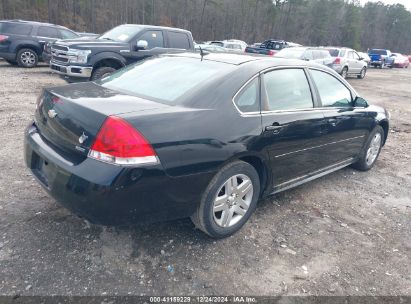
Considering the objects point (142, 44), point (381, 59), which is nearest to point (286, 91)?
point (142, 44)

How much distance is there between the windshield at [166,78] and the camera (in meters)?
3.02

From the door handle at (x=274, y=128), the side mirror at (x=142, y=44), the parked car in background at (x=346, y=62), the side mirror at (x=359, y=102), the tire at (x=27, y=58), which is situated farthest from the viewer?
the parked car in background at (x=346, y=62)

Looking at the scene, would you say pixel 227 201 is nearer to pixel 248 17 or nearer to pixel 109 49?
pixel 109 49

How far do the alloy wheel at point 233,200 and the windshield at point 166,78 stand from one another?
2.85 ft

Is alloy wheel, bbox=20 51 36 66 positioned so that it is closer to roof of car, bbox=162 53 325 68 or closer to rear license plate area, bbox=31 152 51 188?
roof of car, bbox=162 53 325 68

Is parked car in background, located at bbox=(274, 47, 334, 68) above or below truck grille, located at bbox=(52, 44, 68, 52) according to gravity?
above

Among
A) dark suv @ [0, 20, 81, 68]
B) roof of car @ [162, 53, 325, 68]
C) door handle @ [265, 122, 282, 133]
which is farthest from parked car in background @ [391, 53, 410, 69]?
door handle @ [265, 122, 282, 133]

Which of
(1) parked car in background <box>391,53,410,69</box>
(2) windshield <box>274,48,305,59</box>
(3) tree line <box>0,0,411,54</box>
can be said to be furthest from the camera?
(3) tree line <box>0,0,411,54</box>

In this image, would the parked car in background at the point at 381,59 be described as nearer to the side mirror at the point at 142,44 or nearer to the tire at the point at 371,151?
the side mirror at the point at 142,44

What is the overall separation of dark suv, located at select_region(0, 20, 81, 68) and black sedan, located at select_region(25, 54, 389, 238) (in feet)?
37.4

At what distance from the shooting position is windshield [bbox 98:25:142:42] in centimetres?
943

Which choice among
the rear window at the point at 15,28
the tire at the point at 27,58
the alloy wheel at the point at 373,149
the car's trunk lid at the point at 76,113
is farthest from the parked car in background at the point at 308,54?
the car's trunk lid at the point at 76,113

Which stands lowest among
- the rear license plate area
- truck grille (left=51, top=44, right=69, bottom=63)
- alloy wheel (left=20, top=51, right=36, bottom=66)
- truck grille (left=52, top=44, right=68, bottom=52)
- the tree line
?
alloy wheel (left=20, top=51, right=36, bottom=66)

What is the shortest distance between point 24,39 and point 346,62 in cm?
1557
